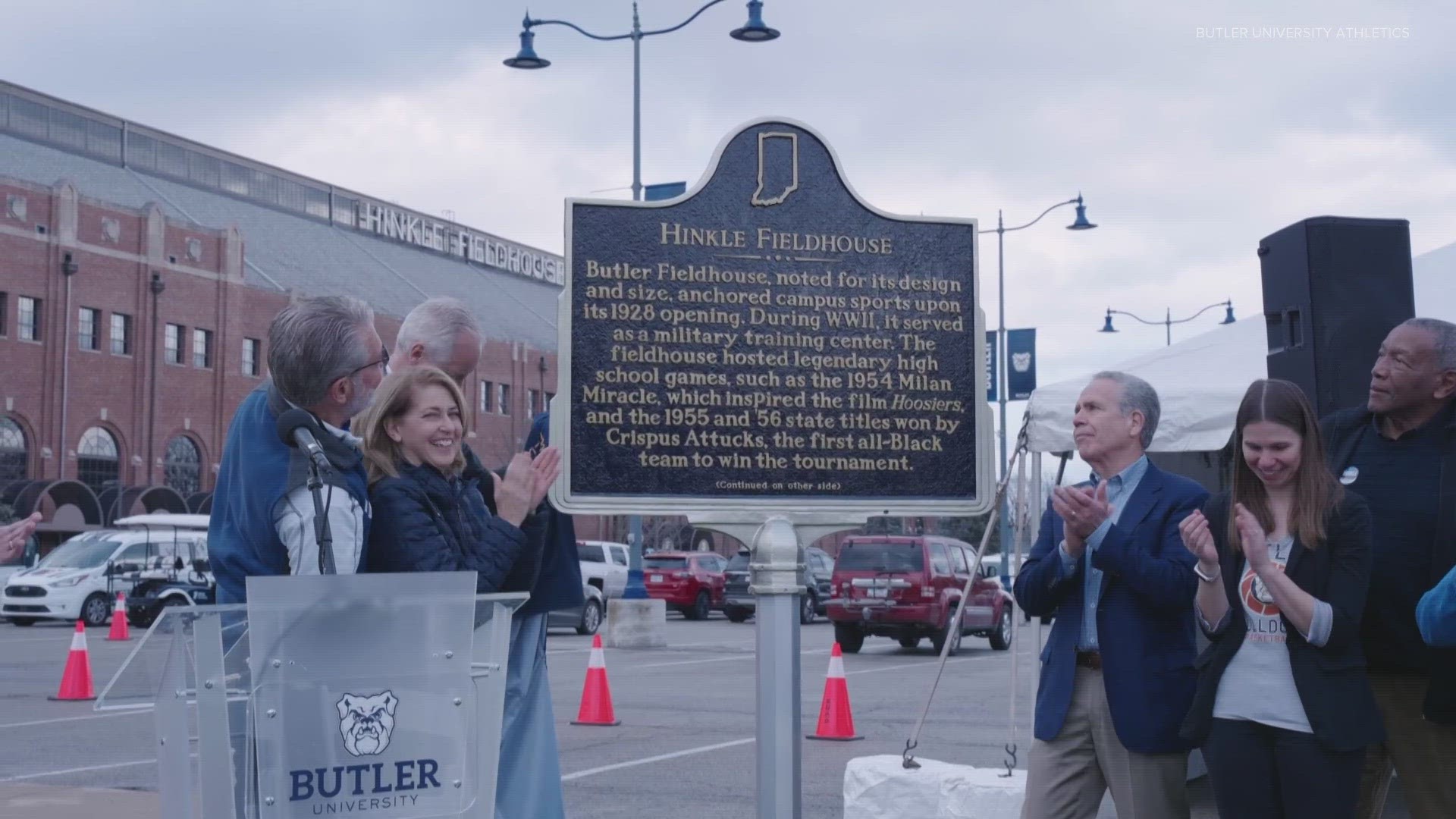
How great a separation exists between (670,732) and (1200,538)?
8.87 m

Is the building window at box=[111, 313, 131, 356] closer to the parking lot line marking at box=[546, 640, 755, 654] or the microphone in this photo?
the parking lot line marking at box=[546, 640, 755, 654]

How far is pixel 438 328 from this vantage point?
4617 millimetres

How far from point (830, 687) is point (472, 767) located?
9.02 metres

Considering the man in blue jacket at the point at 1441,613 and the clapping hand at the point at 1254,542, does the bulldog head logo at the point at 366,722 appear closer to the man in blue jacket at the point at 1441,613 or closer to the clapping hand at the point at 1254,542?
the clapping hand at the point at 1254,542

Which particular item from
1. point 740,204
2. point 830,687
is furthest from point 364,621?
point 830,687

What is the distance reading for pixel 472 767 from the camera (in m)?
3.37

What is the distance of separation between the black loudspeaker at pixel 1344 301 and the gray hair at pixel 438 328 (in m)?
3.39

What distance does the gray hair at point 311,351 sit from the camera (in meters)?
3.74

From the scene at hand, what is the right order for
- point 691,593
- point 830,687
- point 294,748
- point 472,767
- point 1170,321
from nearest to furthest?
1. point 294,748
2. point 472,767
3. point 830,687
4. point 691,593
5. point 1170,321

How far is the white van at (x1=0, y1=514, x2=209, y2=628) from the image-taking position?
89.6ft

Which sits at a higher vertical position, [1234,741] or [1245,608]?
[1245,608]

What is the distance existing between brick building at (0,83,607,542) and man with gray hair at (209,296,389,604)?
40.8m

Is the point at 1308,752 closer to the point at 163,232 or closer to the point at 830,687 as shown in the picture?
the point at 830,687

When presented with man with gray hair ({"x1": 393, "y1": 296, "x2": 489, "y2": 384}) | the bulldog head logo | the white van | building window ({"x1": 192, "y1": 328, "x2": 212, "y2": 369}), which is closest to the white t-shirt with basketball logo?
the bulldog head logo
